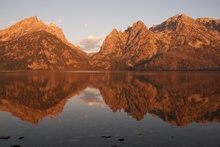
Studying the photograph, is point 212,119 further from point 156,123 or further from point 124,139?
point 124,139

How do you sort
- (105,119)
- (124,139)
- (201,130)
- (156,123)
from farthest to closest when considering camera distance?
(105,119)
(156,123)
(201,130)
(124,139)

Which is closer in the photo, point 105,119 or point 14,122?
point 14,122

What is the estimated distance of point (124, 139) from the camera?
114 ft

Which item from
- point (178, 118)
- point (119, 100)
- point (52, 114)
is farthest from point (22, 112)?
point (178, 118)

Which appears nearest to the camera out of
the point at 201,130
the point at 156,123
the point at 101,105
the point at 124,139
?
the point at 124,139

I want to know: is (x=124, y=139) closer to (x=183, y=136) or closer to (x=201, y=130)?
(x=183, y=136)

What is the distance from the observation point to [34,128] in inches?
1622

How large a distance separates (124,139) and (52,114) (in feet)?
84.5

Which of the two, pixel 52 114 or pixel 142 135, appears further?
pixel 52 114

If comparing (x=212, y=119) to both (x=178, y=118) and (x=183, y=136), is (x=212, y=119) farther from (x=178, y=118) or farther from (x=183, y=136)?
(x=183, y=136)

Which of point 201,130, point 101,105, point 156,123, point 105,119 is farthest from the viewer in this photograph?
point 101,105

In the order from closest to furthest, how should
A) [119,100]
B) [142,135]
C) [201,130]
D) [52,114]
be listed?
[142,135] → [201,130] → [52,114] → [119,100]

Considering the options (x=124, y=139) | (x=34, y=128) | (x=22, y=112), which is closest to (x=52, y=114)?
(x=22, y=112)

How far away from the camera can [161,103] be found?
6969 cm
